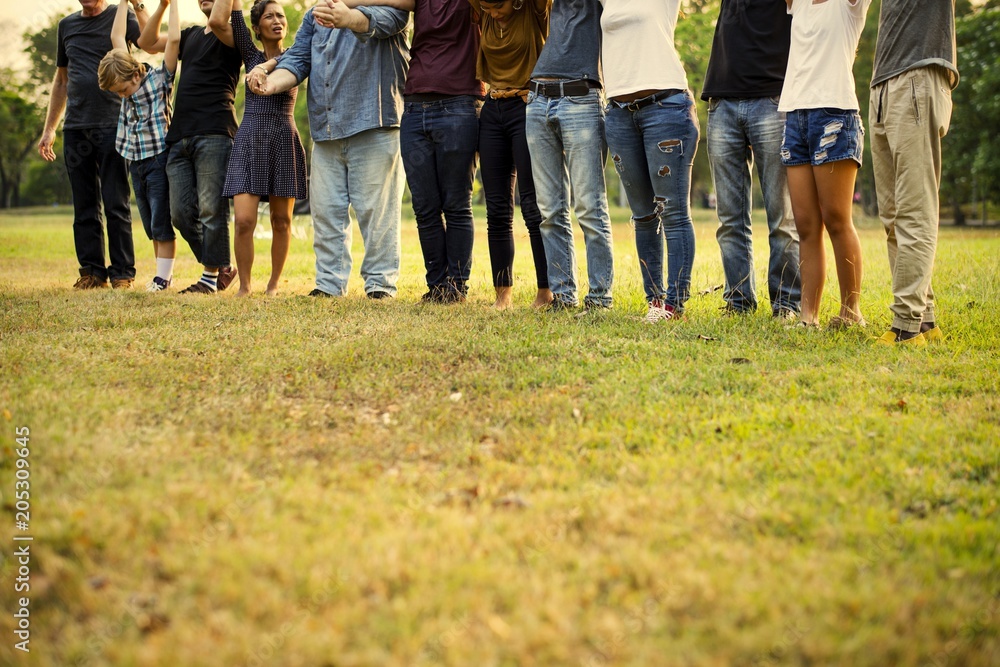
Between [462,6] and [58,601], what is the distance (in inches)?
197

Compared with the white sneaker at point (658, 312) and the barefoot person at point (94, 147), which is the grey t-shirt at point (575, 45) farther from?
the barefoot person at point (94, 147)

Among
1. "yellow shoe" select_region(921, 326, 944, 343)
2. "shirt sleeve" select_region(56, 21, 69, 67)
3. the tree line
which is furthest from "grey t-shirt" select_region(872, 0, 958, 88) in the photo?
the tree line

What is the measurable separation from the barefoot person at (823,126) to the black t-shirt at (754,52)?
0.26 meters

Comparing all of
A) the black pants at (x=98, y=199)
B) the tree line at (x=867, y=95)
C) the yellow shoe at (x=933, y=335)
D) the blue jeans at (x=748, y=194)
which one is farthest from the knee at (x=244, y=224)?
the tree line at (x=867, y=95)

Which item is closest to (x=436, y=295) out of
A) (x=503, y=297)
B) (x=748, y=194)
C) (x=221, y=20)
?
(x=503, y=297)

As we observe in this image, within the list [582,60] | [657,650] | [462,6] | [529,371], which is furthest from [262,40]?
[657,650]

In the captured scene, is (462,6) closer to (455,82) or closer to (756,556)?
(455,82)

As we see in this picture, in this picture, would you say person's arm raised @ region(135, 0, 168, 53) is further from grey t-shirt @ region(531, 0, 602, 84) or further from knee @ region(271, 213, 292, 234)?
grey t-shirt @ region(531, 0, 602, 84)

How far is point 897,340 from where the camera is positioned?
495 cm

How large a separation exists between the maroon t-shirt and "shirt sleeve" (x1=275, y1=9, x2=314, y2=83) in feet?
3.67

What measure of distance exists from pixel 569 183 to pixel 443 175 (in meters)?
0.96

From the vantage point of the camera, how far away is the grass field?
2.17 meters

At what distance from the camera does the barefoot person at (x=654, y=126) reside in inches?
212

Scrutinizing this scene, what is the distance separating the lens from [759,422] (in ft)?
12.1
